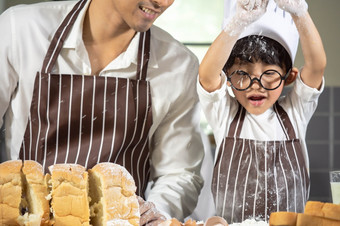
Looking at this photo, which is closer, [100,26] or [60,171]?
[60,171]

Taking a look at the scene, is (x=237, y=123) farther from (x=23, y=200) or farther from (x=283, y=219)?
(x=23, y=200)

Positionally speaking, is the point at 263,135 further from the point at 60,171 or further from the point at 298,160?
the point at 60,171

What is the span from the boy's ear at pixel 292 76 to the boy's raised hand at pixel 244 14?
0.07 metres

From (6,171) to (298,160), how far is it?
34 centimetres

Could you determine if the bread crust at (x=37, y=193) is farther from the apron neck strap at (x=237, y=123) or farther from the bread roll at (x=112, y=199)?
the apron neck strap at (x=237, y=123)

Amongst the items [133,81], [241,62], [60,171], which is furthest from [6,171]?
[241,62]

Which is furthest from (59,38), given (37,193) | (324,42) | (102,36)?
(324,42)

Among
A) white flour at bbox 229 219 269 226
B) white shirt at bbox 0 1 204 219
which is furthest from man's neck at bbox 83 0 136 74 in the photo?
white flour at bbox 229 219 269 226

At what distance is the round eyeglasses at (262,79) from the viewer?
0.70 metres

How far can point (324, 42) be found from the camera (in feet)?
2.30

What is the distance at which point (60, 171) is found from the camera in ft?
2.13

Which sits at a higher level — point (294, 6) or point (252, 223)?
point (294, 6)

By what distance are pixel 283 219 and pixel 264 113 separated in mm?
127

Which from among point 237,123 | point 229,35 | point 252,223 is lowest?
point 252,223
